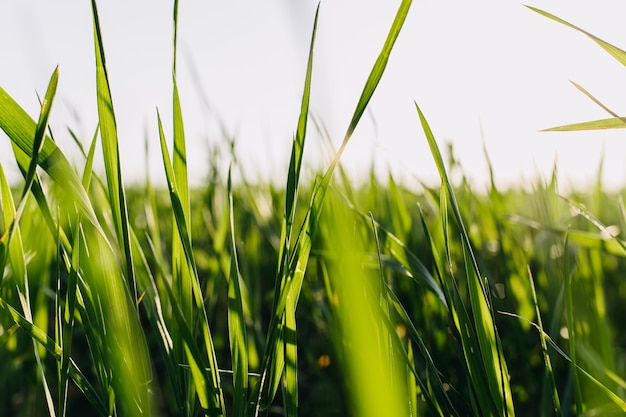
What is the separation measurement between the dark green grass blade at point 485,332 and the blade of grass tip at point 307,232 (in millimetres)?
62

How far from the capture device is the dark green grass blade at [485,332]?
39 cm

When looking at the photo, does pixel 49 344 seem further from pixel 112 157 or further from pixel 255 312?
A: pixel 255 312

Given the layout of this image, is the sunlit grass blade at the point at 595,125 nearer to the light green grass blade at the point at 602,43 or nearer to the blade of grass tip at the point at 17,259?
the light green grass blade at the point at 602,43

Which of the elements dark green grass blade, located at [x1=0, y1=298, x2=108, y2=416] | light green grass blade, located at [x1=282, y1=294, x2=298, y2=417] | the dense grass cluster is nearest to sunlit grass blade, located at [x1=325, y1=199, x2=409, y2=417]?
the dense grass cluster

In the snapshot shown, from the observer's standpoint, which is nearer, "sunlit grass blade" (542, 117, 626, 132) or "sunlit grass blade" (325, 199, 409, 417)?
"sunlit grass blade" (325, 199, 409, 417)

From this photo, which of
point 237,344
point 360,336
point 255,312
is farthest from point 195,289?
point 255,312

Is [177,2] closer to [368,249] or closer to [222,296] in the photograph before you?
[368,249]

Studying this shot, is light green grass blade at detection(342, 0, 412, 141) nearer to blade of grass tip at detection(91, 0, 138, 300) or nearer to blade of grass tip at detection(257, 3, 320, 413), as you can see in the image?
blade of grass tip at detection(257, 3, 320, 413)

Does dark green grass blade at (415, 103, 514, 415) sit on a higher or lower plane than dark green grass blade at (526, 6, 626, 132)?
lower

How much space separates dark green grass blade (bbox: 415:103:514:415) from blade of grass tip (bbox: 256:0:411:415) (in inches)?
2.4

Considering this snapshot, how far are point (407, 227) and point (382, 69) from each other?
45 centimetres

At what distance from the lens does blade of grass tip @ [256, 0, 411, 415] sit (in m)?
0.36

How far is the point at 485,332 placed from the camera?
0.41 metres

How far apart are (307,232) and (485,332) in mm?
167
